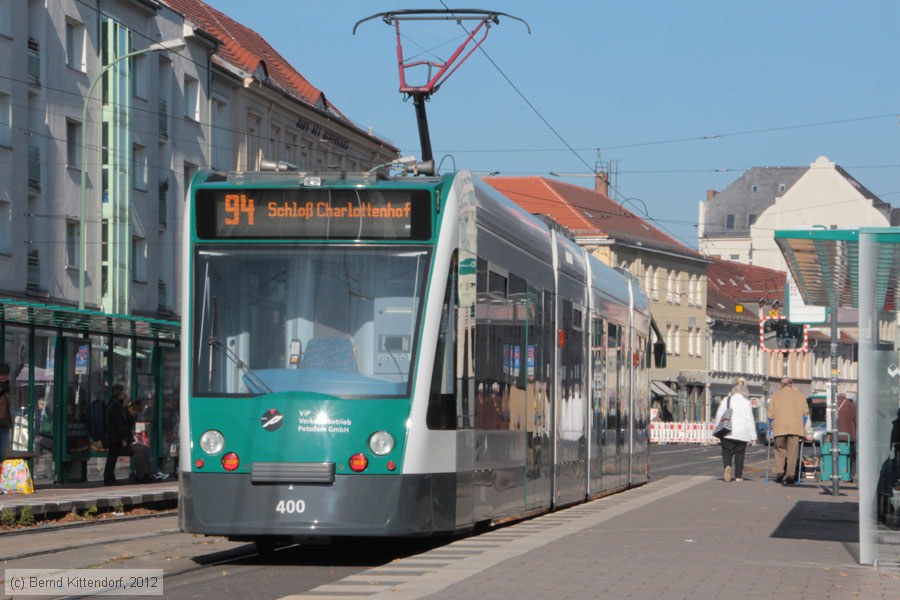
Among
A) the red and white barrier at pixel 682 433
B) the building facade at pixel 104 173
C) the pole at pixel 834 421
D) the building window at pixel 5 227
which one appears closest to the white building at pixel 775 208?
the red and white barrier at pixel 682 433

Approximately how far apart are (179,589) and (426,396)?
100 inches

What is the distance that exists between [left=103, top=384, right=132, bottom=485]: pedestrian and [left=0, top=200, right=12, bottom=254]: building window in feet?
48.0

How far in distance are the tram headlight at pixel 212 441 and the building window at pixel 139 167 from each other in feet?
119

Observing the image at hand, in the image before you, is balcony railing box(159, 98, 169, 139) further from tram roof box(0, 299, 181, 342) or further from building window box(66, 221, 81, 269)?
tram roof box(0, 299, 181, 342)

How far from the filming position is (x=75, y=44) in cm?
4503

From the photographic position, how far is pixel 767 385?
11262 centimetres

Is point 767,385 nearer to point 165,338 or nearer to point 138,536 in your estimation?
point 165,338

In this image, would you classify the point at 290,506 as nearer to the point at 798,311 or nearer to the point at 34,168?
the point at 798,311

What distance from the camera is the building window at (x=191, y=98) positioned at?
5312cm

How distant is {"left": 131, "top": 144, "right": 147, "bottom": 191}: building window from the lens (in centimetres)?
4872

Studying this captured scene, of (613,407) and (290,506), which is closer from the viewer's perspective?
(290,506)

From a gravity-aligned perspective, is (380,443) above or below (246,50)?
below

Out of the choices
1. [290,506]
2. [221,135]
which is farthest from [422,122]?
[221,135]

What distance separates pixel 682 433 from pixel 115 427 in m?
48.6
